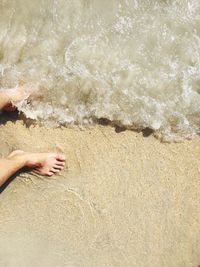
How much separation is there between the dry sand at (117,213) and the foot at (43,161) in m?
0.15

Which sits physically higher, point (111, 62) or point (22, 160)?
point (111, 62)

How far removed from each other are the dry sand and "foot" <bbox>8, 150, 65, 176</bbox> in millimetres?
146

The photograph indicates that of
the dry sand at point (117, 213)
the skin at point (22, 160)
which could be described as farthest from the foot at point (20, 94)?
the dry sand at point (117, 213)

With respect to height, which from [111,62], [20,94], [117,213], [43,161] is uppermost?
[111,62]

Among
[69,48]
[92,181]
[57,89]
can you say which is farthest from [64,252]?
[69,48]

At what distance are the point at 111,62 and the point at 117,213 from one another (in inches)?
42.2

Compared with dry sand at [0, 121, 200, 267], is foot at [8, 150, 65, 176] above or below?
above

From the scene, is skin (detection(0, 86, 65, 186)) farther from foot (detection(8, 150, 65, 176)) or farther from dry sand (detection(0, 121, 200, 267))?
dry sand (detection(0, 121, 200, 267))

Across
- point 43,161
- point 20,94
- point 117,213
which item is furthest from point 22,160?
point 117,213

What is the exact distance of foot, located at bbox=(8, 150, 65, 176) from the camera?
326 centimetres

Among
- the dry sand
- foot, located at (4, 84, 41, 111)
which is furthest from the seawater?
the dry sand

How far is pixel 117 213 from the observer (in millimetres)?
3230

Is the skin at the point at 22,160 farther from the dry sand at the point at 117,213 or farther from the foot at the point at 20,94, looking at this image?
the dry sand at the point at 117,213

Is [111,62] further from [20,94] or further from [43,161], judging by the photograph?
[43,161]
